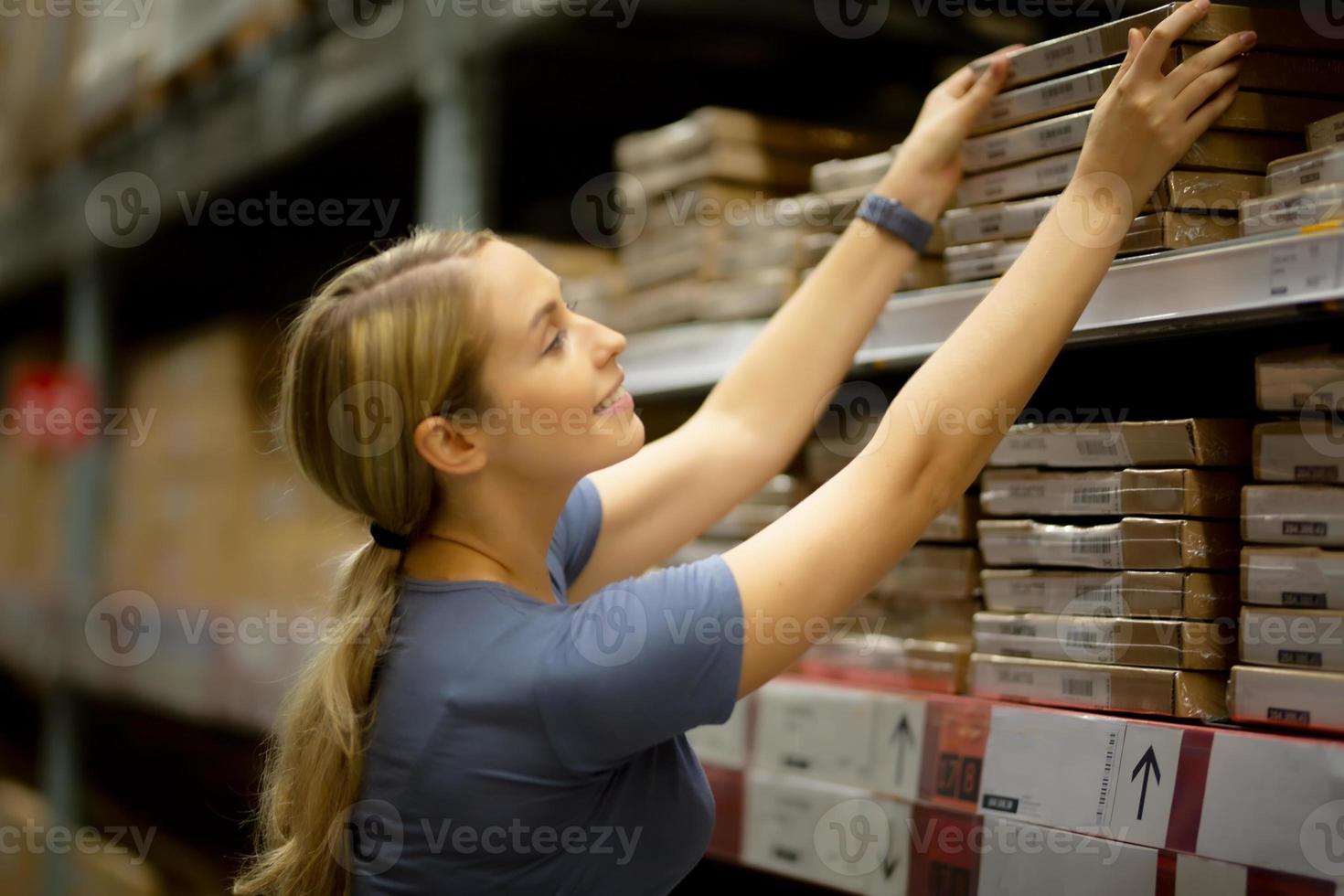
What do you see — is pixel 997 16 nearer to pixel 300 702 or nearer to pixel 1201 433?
pixel 1201 433

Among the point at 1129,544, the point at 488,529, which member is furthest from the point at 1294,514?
the point at 488,529

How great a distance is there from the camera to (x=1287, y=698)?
1052 millimetres

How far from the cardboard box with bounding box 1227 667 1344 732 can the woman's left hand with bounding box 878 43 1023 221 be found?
611mm

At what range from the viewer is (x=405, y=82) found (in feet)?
6.91

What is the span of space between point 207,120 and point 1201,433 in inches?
96.6


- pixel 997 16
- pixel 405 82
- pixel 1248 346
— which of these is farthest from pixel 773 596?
pixel 405 82

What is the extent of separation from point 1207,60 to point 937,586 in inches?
24.9

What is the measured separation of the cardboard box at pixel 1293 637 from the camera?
104cm

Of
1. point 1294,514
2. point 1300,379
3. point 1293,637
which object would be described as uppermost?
point 1300,379

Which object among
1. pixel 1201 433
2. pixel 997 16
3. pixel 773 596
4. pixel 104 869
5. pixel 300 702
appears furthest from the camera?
pixel 104 869

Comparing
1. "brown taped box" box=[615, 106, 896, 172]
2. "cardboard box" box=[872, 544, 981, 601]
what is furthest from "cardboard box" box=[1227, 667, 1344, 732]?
"brown taped box" box=[615, 106, 896, 172]

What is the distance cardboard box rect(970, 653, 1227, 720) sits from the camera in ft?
3.75

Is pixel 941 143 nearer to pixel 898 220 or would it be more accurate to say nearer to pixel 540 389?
pixel 898 220

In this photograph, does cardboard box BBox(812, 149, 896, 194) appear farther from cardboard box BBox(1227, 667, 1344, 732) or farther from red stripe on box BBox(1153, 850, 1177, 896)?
red stripe on box BBox(1153, 850, 1177, 896)
